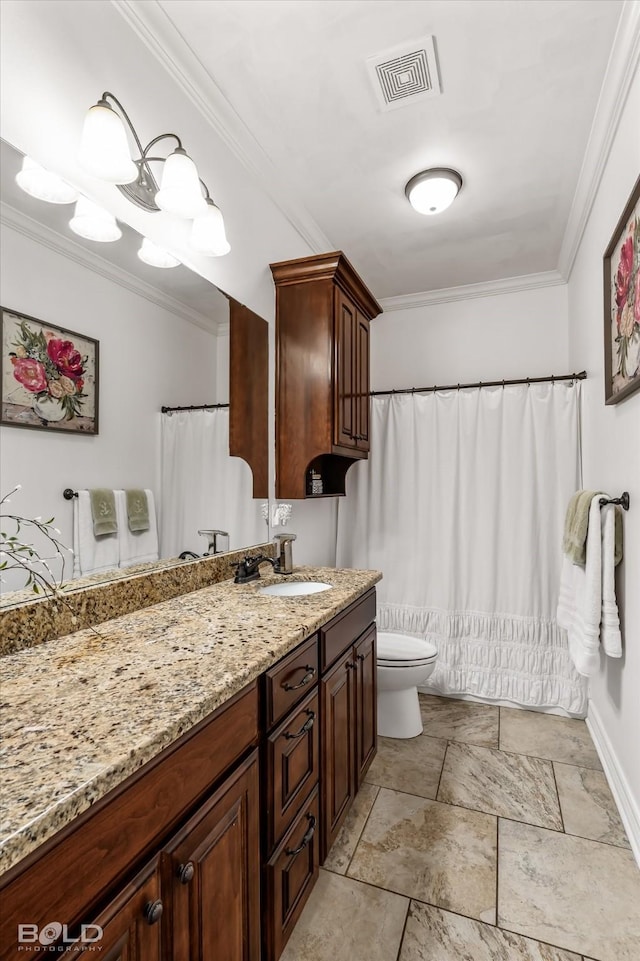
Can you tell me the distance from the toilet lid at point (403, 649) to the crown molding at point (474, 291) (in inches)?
91.4

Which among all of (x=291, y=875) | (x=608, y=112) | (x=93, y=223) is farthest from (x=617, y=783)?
(x=93, y=223)

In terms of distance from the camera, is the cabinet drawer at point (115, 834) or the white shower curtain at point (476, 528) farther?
the white shower curtain at point (476, 528)

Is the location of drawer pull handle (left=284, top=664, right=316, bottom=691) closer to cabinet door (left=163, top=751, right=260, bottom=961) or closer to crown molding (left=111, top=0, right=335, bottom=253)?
cabinet door (left=163, top=751, right=260, bottom=961)

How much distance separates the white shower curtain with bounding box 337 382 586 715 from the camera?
2668mm

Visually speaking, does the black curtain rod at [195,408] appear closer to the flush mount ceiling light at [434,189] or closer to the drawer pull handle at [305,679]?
the drawer pull handle at [305,679]

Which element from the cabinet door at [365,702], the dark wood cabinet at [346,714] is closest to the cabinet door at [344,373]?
the dark wood cabinet at [346,714]

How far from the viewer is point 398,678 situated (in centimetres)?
225

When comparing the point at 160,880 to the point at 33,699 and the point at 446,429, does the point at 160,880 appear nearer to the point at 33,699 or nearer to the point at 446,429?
the point at 33,699

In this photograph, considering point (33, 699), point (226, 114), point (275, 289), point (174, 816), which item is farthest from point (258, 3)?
point (174, 816)

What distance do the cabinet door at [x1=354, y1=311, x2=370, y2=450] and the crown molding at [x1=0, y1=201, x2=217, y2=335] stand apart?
3.43ft

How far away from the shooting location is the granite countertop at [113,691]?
0.58m

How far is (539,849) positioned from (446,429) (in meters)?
2.04

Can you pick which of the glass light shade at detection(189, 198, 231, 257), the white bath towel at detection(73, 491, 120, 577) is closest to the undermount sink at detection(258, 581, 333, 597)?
the white bath towel at detection(73, 491, 120, 577)

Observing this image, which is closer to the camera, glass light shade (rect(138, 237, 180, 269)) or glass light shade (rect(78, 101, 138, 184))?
glass light shade (rect(78, 101, 138, 184))
